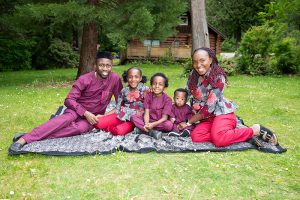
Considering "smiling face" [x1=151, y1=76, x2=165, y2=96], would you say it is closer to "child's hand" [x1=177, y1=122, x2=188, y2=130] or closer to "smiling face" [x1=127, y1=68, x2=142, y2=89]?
"smiling face" [x1=127, y1=68, x2=142, y2=89]

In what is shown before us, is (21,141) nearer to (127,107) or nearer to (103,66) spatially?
(103,66)

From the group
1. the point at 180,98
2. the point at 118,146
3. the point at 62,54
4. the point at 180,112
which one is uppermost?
the point at 62,54

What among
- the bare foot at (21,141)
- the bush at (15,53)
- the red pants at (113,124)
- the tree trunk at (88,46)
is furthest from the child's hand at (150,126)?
the bush at (15,53)

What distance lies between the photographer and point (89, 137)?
542 centimetres

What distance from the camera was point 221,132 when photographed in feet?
16.6

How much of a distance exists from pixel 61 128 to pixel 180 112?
82.8 inches

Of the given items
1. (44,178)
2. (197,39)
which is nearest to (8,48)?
(197,39)

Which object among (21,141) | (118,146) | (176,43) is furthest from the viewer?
(176,43)

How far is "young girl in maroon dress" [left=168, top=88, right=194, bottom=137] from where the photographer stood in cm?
587

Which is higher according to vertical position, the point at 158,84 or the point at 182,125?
the point at 158,84

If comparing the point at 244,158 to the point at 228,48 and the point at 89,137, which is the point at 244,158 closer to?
the point at 89,137

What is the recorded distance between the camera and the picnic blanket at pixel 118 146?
4.67m

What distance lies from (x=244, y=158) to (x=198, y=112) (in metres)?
1.27

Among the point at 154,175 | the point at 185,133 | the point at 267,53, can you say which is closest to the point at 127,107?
the point at 185,133
